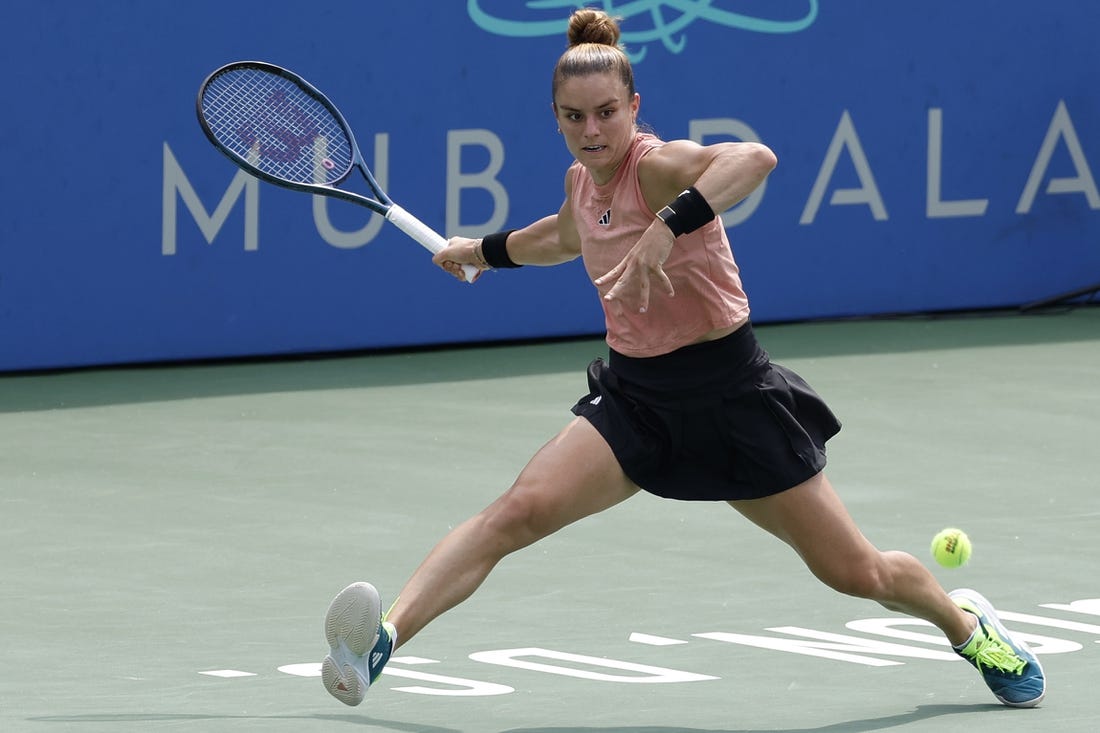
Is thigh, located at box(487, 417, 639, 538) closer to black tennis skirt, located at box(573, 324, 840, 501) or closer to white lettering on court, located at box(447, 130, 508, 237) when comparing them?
black tennis skirt, located at box(573, 324, 840, 501)

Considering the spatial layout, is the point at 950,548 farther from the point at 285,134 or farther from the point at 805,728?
the point at 285,134

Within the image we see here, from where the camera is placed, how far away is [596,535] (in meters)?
7.68

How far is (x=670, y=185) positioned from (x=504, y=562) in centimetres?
225

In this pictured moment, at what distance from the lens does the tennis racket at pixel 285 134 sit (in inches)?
246

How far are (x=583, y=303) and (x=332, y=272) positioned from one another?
133 cm

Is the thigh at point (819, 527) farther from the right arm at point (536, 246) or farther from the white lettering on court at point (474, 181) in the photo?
the white lettering on court at point (474, 181)

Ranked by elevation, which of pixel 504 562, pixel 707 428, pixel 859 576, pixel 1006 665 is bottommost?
pixel 504 562

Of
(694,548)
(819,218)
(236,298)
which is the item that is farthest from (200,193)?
(694,548)

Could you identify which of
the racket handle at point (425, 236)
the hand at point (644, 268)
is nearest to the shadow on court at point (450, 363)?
the racket handle at point (425, 236)

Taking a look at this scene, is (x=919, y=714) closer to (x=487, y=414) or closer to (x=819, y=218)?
(x=487, y=414)

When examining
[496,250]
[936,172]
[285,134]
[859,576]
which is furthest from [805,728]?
[936,172]

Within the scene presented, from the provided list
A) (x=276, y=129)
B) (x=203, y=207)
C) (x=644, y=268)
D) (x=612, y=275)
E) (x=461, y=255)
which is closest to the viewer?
(x=644, y=268)

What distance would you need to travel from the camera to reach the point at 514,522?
5211 millimetres

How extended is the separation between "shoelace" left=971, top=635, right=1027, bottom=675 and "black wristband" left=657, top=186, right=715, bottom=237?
1242 millimetres
